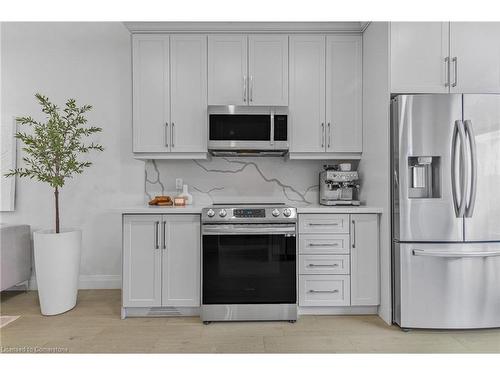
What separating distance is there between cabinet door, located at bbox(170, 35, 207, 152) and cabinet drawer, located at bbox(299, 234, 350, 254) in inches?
49.8

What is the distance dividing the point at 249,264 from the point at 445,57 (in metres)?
2.26

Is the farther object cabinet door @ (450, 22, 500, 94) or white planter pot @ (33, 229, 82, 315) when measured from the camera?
white planter pot @ (33, 229, 82, 315)

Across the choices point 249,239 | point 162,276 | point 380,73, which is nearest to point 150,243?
point 162,276

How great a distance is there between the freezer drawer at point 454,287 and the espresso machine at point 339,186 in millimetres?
784

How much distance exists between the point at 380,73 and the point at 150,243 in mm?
2367

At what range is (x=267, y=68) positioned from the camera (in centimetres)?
316

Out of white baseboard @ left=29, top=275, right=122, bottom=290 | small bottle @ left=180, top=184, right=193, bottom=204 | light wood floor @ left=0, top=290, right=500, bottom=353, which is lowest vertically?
light wood floor @ left=0, top=290, right=500, bottom=353

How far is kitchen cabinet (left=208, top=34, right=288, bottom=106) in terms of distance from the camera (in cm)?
314

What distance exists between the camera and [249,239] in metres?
2.70

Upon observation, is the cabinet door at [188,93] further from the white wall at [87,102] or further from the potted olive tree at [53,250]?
the potted olive tree at [53,250]

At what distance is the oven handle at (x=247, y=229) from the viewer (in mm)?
2691

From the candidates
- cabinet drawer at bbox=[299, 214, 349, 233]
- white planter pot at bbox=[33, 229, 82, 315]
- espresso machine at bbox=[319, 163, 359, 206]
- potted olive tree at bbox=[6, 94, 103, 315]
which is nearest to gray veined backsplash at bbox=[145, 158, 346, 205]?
espresso machine at bbox=[319, 163, 359, 206]

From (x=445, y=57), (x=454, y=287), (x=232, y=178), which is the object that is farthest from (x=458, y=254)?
(x=232, y=178)

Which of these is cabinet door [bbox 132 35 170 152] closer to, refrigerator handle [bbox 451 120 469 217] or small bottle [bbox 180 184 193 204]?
small bottle [bbox 180 184 193 204]
